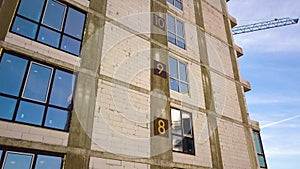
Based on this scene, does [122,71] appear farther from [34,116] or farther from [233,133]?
[233,133]

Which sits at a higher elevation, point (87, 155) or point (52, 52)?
point (52, 52)

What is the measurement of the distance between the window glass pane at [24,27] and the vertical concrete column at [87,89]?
1.70 metres

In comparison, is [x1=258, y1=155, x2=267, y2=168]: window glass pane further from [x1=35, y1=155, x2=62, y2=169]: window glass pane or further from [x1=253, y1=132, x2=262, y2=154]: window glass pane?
[x1=35, y1=155, x2=62, y2=169]: window glass pane

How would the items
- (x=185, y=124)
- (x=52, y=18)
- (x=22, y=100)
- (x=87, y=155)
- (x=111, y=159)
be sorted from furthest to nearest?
(x=185, y=124)
(x=52, y=18)
(x=111, y=159)
(x=87, y=155)
(x=22, y=100)

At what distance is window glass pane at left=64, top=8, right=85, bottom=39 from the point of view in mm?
7750

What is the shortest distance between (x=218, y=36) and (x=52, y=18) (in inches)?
433

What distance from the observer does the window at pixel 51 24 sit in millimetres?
6715

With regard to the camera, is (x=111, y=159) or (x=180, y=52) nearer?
(x=111, y=159)

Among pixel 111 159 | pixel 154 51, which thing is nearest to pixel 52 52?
pixel 111 159

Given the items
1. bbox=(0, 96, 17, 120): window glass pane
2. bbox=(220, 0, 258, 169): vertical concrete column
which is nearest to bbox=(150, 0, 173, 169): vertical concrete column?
bbox=(0, 96, 17, 120): window glass pane

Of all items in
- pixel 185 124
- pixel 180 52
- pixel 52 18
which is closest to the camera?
pixel 52 18

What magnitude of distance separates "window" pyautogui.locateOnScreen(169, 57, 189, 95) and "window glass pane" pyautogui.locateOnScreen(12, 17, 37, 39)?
20.5ft

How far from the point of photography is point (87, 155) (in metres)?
6.38

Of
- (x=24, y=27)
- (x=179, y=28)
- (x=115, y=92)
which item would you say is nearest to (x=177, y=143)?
(x=115, y=92)
